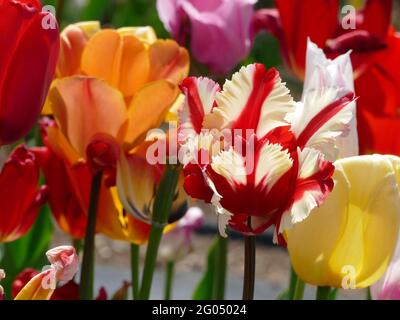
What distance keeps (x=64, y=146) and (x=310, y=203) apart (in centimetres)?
22

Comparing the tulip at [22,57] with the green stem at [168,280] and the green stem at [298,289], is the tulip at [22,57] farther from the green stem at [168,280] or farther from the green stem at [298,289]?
the green stem at [168,280]

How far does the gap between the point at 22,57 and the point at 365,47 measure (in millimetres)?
250

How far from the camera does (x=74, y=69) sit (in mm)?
565

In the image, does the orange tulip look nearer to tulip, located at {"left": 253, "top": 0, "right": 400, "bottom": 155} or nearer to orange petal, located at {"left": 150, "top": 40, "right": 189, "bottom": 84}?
orange petal, located at {"left": 150, "top": 40, "right": 189, "bottom": 84}

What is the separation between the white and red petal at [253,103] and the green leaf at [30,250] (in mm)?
365

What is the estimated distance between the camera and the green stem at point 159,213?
1.72 feet

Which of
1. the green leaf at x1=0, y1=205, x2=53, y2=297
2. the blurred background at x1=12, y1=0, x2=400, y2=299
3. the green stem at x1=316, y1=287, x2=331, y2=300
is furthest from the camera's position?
the blurred background at x1=12, y1=0, x2=400, y2=299

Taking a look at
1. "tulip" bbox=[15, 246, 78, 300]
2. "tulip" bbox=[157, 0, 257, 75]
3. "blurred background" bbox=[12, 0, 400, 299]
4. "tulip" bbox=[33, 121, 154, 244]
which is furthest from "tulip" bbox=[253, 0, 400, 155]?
"blurred background" bbox=[12, 0, 400, 299]

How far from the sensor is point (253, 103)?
1.32ft

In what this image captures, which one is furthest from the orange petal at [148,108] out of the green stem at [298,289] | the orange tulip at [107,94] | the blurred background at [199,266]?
the blurred background at [199,266]

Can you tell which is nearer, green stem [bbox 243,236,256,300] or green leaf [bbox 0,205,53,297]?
green stem [bbox 243,236,256,300]

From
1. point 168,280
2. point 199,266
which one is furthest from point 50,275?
point 199,266

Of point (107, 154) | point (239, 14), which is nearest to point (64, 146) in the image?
point (107, 154)

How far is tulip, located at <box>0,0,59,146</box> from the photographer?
46 cm
